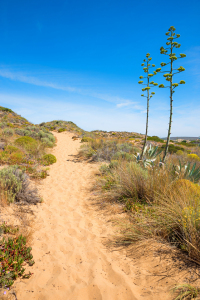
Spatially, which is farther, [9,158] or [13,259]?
[9,158]

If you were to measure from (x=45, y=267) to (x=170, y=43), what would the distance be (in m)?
6.47

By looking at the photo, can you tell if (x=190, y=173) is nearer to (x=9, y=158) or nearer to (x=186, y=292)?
→ (x=186, y=292)

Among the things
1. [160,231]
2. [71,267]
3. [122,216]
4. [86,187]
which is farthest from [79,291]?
[86,187]

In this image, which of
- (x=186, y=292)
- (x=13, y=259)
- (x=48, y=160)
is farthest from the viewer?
(x=48, y=160)

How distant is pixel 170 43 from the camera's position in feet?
15.5

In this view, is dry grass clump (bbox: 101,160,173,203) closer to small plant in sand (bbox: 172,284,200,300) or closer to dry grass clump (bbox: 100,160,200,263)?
dry grass clump (bbox: 100,160,200,263)

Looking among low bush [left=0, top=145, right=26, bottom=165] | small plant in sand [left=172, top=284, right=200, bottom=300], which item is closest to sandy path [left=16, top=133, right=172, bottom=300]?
small plant in sand [left=172, top=284, right=200, bottom=300]

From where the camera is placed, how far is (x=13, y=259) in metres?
2.29

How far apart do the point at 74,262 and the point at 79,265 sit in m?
0.11

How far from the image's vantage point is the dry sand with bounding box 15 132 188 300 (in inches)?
80.4

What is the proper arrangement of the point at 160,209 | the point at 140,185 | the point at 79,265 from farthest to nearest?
the point at 140,185 → the point at 160,209 → the point at 79,265

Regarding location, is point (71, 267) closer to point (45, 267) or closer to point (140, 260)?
point (45, 267)

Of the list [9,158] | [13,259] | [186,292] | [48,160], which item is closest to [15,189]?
[13,259]

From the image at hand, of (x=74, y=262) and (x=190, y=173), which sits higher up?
(x=190, y=173)
